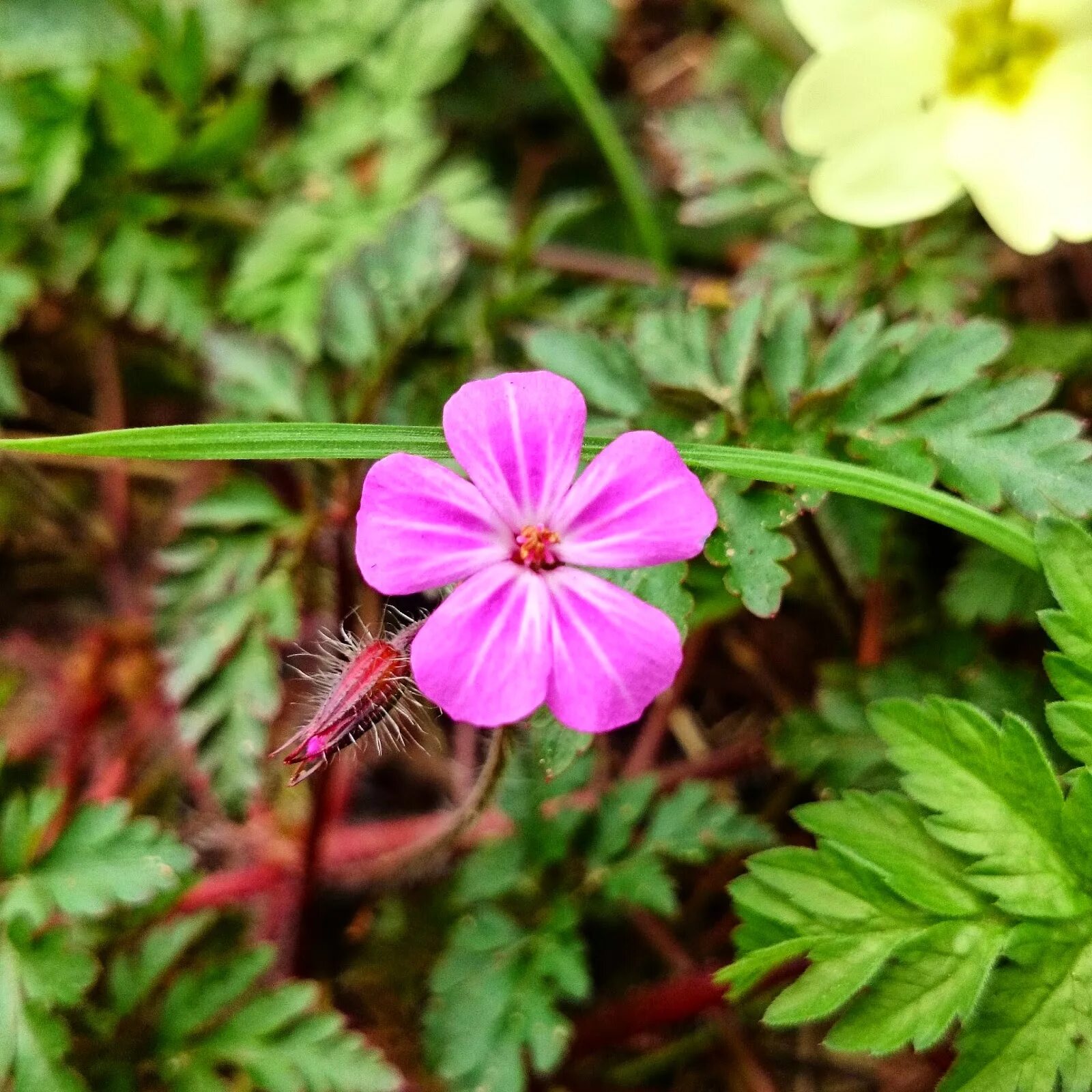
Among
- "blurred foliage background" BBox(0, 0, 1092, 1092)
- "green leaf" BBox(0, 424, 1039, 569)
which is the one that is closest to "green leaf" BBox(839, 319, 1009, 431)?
"blurred foliage background" BBox(0, 0, 1092, 1092)

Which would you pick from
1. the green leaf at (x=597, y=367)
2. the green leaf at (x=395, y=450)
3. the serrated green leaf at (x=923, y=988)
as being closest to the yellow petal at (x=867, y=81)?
the green leaf at (x=597, y=367)

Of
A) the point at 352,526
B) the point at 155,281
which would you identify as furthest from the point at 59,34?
the point at 352,526

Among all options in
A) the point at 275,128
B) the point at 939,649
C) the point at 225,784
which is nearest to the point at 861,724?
the point at 939,649

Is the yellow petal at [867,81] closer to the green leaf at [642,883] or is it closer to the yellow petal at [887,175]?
the yellow petal at [887,175]

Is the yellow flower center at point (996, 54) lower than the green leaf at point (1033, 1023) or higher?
higher

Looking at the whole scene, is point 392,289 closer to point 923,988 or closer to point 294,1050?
point 294,1050

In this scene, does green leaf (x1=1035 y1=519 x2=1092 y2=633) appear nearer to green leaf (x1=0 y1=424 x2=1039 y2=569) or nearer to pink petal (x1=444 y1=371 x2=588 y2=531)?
green leaf (x1=0 y1=424 x2=1039 y2=569)
